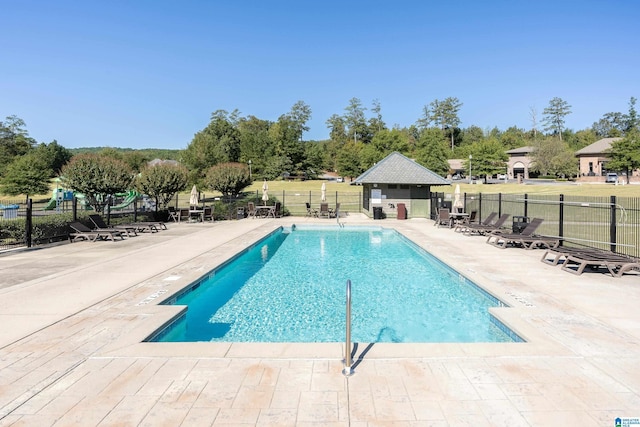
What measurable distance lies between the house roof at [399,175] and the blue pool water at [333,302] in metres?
11.6

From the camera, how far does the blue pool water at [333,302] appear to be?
5.51 meters

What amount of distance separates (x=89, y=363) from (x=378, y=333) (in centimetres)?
362

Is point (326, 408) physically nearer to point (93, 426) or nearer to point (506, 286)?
point (93, 426)

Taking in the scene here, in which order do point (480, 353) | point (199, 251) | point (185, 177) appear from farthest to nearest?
point (185, 177)
point (199, 251)
point (480, 353)

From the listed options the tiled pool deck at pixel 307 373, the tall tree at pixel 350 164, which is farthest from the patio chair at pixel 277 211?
the tall tree at pixel 350 164

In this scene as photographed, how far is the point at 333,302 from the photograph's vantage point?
23.5 ft

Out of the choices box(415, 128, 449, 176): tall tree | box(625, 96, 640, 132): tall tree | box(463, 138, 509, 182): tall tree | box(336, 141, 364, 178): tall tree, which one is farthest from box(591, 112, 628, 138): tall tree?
box(336, 141, 364, 178): tall tree

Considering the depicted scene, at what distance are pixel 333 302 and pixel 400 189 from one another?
56.2 ft

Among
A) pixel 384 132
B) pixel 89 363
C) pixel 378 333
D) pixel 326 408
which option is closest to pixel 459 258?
pixel 378 333

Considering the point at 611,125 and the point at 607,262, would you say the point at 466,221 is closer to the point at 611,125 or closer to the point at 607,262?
the point at 607,262

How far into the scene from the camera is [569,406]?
118 inches

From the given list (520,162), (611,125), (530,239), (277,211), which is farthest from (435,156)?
(611,125)

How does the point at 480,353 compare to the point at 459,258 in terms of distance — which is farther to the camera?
the point at 459,258

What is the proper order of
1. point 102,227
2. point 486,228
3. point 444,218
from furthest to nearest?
point 444,218 < point 102,227 < point 486,228
